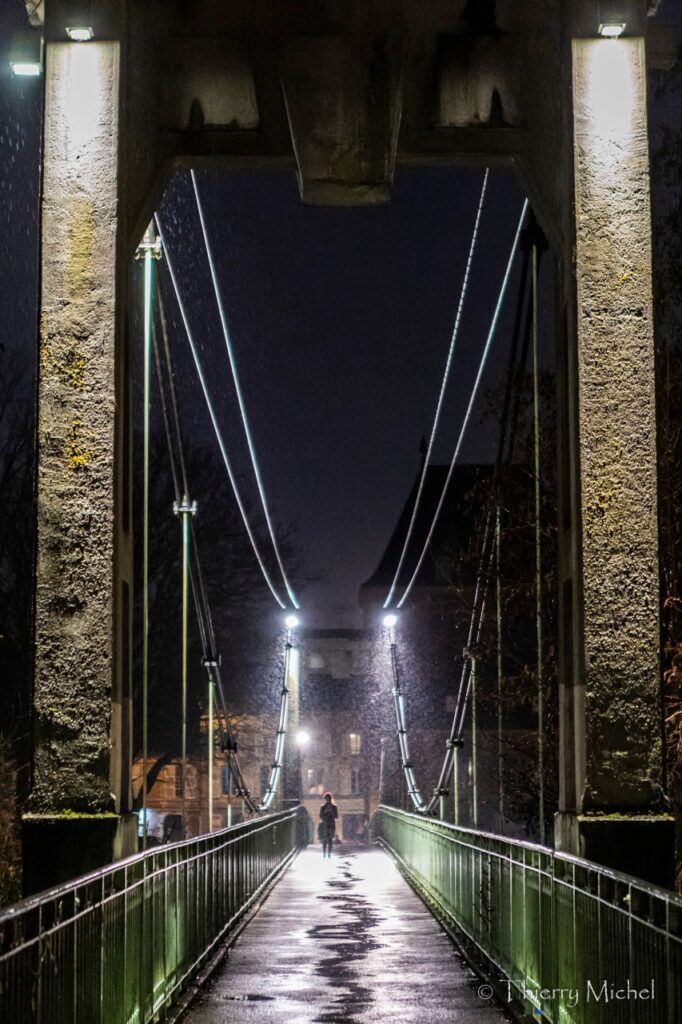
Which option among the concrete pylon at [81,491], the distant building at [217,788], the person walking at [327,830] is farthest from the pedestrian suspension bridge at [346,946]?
the distant building at [217,788]

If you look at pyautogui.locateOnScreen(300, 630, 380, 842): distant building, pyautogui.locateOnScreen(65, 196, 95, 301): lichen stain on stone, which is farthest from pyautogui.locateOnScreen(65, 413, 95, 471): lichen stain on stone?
pyautogui.locateOnScreen(300, 630, 380, 842): distant building

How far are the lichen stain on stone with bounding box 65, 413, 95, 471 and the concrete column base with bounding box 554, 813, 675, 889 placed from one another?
267 centimetres

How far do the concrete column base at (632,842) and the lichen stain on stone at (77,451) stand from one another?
2674mm

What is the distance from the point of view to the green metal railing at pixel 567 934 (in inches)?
214

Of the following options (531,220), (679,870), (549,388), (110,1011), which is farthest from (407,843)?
(110,1011)

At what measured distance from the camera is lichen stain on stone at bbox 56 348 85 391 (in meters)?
8.44

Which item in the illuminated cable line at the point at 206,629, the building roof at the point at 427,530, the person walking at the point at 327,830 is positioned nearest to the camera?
the illuminated cable line at the point at 206,629

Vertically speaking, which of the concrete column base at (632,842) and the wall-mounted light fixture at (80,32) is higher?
the wall-mounted light fixture at (80,32)

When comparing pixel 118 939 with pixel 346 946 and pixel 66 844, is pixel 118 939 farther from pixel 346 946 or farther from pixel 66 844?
pixel 346 946

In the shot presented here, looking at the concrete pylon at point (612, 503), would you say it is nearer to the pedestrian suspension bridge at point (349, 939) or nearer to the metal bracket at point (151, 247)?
the pedestrian suspension bridge at point (349, 939)

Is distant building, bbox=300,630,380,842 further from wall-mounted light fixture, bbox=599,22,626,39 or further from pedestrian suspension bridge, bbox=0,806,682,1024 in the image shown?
wall-mounted light fixture, bbox=599,22,626,39

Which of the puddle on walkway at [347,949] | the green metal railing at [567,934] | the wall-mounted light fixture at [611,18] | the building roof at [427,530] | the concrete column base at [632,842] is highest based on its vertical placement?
the building roof at [427,530]

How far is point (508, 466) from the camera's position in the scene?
17406 mm

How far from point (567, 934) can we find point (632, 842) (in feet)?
2.56
